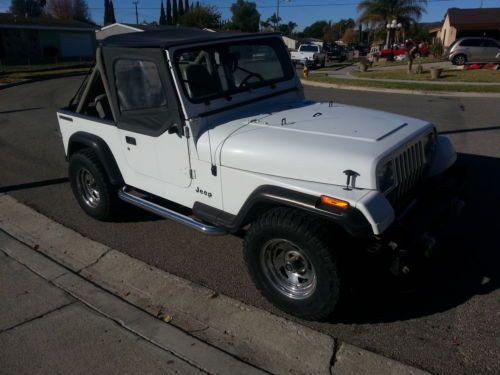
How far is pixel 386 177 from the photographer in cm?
305

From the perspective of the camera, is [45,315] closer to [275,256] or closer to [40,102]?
[275,256]

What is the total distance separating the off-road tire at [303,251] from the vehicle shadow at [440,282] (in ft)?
0.51

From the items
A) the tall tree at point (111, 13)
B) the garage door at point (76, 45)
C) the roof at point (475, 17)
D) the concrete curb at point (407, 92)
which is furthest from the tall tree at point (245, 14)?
the concrete curb at point (407, 92)

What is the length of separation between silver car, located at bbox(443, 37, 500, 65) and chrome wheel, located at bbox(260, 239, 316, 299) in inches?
1089

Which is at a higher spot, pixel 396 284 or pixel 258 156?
pixel 258 156

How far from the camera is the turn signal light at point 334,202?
2748mm

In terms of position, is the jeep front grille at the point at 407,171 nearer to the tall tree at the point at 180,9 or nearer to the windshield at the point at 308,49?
the windshield at the point at 308,49

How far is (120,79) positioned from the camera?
413 cm

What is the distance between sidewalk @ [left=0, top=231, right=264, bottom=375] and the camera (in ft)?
9.20

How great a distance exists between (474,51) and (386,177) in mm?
27727

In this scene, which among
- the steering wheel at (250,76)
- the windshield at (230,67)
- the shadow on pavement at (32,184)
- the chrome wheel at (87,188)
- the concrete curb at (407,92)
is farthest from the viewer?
the concrete curb at (407,92)

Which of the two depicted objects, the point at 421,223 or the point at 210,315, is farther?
the point at 210,315

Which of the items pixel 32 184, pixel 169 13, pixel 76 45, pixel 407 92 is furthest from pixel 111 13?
pixel 32 184

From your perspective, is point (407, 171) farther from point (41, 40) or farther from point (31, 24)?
point (41, 40)
